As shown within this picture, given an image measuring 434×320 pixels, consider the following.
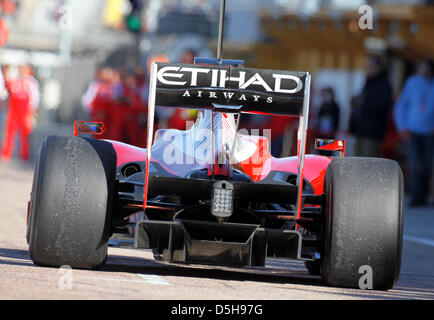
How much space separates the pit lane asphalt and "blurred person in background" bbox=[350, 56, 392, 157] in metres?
6.65

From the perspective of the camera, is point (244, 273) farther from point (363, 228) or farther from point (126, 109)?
point (126, 109)

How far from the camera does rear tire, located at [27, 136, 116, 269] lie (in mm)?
7719

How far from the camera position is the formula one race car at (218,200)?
776cm

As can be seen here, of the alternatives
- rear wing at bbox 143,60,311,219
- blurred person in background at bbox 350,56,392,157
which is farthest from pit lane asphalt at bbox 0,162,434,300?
blurred person in background at bbox 350,56,392,157

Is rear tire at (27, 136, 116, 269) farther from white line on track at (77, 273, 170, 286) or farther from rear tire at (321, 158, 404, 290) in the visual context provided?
rear tire at (321, 158, 404, 290)

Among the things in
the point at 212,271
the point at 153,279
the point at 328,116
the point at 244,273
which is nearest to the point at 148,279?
the point at 153,279

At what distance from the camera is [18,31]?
52406 mm

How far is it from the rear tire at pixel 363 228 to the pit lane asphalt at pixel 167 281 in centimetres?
12

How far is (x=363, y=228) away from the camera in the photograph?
7754 millimetres

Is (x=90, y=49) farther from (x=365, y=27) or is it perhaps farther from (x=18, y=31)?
(x=365, y=27)

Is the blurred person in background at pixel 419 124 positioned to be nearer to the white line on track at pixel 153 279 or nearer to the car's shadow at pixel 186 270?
the car's shadow at pixel 186 270

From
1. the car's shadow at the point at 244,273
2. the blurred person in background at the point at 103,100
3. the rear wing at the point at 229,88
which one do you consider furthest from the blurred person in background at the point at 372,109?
the rear wing at the point at 229,88
